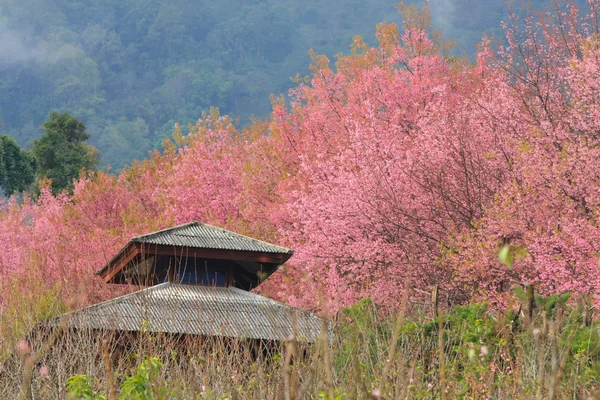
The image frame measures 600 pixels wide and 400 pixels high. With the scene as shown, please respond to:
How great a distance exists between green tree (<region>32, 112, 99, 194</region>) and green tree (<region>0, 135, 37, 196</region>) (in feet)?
10.6

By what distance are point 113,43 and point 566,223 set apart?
17138cm

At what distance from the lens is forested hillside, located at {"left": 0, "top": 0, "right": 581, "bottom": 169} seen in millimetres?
156500

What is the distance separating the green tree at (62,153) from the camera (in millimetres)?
52875

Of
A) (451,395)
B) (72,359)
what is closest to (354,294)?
(72,359)

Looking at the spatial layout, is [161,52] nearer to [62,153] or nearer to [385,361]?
[62,153]

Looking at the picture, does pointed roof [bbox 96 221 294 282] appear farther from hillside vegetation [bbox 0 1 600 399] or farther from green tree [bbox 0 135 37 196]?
green tree [bbox 0 135 37 196]

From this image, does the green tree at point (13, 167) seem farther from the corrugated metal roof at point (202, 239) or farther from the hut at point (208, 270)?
the corrugated metal roof at point (202, 239)

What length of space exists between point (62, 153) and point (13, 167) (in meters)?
6.63

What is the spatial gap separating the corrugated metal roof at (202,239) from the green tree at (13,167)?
105ft

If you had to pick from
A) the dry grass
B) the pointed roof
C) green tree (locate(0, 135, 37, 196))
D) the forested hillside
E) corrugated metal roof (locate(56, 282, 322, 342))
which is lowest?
the dry grass

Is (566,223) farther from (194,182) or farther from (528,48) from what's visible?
(194,182)

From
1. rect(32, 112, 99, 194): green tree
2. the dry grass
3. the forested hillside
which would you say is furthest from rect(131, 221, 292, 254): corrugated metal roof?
the forested hillside

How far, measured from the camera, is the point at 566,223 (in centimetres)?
1411

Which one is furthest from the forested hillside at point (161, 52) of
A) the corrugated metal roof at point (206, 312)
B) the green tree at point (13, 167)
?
the corrugated metal roof at point (206, 312)
